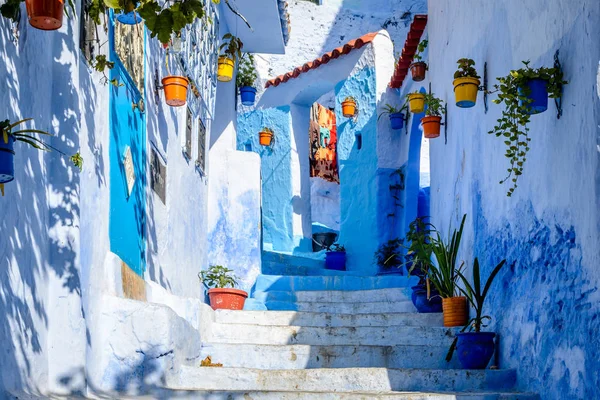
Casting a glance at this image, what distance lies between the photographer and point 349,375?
20.5 feet

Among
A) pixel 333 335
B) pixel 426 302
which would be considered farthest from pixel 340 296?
pixel 333 335

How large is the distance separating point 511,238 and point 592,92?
1.98 m

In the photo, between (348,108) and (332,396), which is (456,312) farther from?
(348,108)

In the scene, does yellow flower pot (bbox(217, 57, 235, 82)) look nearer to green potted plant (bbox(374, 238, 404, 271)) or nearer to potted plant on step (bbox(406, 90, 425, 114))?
potted plant on step (bbox(406, 90, 425, 114))

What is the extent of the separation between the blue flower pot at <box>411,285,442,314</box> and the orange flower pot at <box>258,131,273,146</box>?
19.9 ft

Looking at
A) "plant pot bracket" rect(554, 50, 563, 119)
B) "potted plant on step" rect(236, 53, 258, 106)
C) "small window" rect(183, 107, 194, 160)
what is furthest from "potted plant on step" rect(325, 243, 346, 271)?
"plant pot bracket" rect(554, 50, 563, 119)

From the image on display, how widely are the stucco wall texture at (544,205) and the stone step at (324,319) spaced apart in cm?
73

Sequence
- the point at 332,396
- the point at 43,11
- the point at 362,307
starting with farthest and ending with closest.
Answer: the point at 362,307, the point at 332,396, the point at 43,11

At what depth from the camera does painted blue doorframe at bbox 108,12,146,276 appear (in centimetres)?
621

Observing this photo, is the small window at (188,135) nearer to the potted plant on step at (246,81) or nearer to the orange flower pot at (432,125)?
the orange flower pot at (432,125)

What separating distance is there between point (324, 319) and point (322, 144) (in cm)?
934

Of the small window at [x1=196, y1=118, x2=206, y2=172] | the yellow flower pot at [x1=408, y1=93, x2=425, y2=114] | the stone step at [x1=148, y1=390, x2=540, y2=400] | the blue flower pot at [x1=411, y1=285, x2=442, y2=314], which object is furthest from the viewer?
the yellow flower pot at [x1=408, y1=93, x2=425, y2=114]

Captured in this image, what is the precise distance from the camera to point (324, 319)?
327 inches

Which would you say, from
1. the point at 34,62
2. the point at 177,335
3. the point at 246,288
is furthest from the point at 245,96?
the point at 34,62
